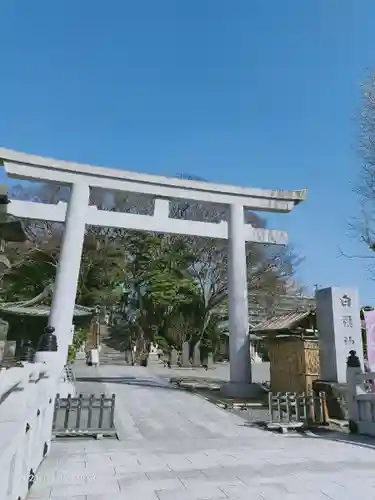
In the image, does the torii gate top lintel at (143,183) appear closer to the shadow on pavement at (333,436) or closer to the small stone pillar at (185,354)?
the shadow on pavement at (333,436)

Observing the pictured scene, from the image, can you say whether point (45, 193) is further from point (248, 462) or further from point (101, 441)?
point (248, 462)

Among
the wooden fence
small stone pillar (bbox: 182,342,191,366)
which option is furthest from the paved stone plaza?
small stone pillar (bbox: 182,342,191,366)

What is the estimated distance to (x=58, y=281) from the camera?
38.2ft

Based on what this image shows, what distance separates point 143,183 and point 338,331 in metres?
7.48

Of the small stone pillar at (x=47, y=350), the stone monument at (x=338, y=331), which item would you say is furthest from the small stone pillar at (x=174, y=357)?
the small stone pillar at (x=47, y=350)

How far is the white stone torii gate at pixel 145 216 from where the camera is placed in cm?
1168

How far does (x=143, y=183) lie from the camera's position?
12914 millimetres

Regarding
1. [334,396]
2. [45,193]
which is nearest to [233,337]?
[334,396]

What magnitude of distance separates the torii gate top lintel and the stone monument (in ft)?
14.2

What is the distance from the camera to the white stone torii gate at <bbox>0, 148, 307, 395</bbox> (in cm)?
1168

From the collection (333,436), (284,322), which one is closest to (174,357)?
(284,322)

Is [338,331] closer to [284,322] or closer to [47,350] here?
[284,322]

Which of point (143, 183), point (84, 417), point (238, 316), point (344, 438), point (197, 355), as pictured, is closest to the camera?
point (84, 417)

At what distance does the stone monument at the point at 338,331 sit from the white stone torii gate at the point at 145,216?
8.76 ft
